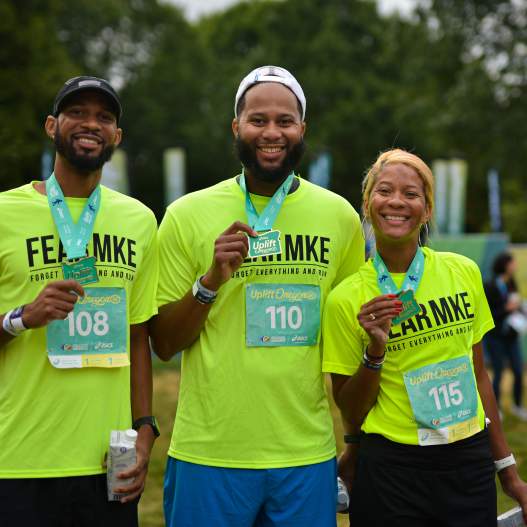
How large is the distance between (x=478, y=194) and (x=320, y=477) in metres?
37.8

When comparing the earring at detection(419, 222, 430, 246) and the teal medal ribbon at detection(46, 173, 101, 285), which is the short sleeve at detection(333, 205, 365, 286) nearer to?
the earring at detection(419, 222, 430, 246)

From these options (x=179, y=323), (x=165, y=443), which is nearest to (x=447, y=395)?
(x=179, y=323)

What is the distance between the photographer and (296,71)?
34.8 metres

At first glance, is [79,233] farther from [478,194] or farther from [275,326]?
[478,194]

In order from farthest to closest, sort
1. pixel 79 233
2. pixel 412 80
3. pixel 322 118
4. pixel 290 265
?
pixel 322 118 → pixel 412 80 → pixel 290 265 → pixel 79 233

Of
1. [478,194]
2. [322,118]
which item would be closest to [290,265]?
[322,118]

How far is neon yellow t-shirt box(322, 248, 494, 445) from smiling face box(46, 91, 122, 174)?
39.5 inches

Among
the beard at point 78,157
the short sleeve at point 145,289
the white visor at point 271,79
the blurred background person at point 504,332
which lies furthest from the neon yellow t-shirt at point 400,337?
the blurred background person at point 504,332

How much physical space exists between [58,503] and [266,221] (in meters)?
1.23

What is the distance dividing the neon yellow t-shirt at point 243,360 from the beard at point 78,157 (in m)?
0.34

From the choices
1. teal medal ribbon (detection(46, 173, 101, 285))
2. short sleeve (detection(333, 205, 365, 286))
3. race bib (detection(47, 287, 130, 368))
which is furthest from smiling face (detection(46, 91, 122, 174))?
short sleeve (detection(333, 205, 365, 286))

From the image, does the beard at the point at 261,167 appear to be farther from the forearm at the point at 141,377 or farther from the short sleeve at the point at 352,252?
the forearm at the point at 141,377

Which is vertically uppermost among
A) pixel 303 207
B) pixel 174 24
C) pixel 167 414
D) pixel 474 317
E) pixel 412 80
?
pixel 174 24

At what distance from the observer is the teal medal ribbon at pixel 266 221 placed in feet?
10.1
